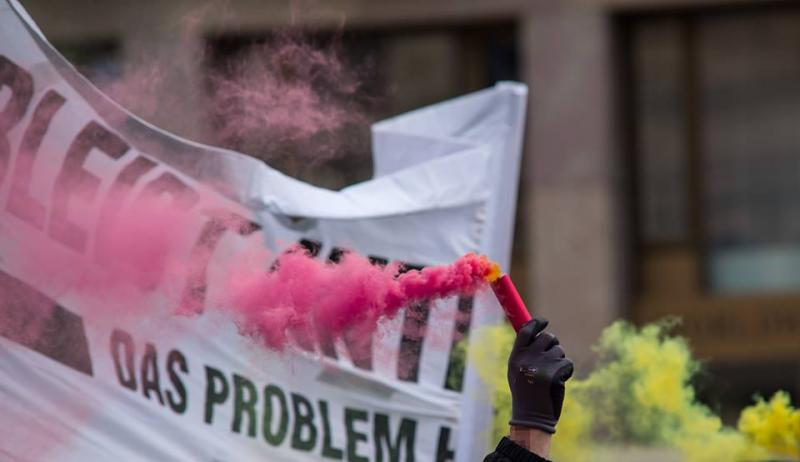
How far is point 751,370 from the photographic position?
13773 millimetres

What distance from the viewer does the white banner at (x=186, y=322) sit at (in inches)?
159

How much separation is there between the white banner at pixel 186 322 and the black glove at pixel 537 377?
18.3 inches

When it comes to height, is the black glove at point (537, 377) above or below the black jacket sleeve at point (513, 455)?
above

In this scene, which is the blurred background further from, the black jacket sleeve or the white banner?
the black jacket sleeve

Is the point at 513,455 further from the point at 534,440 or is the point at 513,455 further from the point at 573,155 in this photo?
the point at 573,155

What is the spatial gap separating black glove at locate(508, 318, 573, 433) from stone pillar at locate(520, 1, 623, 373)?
1002cm

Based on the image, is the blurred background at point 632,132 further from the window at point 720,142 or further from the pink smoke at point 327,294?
the pink smoke at point 327,294

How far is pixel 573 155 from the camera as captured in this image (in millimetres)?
13820

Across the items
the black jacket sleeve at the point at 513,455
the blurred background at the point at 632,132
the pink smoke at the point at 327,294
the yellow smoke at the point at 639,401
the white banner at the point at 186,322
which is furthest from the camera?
the blurred background at the point at 632,132

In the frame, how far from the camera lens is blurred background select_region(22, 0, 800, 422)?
45.1 feet

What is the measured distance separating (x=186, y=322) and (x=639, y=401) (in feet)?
6.43

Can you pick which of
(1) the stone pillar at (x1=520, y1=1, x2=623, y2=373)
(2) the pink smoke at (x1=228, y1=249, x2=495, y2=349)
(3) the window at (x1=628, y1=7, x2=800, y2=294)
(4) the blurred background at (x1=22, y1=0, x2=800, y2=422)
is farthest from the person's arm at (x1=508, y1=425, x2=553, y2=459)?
(3) the window at (x1=628, y1=7, x2=800, y2=294)

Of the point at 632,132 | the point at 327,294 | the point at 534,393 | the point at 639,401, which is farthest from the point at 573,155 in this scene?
the point at 534,393

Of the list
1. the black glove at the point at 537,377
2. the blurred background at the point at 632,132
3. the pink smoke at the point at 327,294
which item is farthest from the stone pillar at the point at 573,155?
the black glove at the point at 537,377
